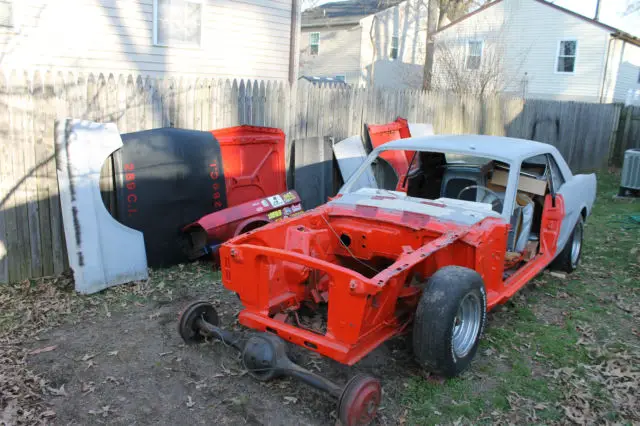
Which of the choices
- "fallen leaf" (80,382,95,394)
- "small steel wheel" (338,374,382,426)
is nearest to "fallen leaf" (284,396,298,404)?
"small steel wheel" (338,374,382,426)

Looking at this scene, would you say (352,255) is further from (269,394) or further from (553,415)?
(553,415)

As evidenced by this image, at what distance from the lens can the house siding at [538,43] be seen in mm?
24516

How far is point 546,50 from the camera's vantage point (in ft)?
84.6

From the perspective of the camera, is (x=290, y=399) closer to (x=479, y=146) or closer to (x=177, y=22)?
(x=479, y=146)

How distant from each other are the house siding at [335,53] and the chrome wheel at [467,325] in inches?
1007

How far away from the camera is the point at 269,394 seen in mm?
3709

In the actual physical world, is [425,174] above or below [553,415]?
above

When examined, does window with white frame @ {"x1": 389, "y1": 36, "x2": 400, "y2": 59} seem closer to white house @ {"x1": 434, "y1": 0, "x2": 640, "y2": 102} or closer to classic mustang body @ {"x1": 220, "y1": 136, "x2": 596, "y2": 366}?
white house @ {"x1": 434, "y1": 0, "x2": 640, "y2": 102}

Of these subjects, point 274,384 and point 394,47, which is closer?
point 274,384

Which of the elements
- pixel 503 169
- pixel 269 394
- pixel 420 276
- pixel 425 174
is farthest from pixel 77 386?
pixel 503 169

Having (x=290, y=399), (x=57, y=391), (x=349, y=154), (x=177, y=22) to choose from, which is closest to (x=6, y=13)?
(x=177, y=22)

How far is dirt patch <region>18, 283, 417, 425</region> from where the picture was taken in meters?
3.48

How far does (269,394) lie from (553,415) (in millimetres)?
1953

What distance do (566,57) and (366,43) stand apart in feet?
32.4
